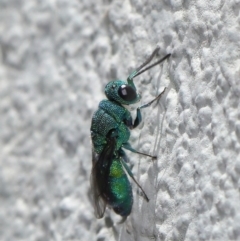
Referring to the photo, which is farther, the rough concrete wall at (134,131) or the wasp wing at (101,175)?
the wasp wing at (101,175)

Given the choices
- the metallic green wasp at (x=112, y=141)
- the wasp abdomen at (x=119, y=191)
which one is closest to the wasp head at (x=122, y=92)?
the metallic green wasp at (x=112, y=141)

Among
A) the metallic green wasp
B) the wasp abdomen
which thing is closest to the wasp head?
the metallic green wasp

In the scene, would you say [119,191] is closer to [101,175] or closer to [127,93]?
[101,175]

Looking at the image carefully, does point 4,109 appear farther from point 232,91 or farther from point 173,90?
point 232,91

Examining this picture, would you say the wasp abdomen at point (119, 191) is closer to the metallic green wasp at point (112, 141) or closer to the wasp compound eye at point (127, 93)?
the metallic green wasp at point (112, 141)

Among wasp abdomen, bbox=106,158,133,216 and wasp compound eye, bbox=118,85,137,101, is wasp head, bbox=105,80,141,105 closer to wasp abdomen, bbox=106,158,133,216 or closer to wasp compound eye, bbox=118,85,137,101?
wasp compound eye, bbox=118,85,137,101

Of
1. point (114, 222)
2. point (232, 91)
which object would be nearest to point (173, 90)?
point (232, 91)

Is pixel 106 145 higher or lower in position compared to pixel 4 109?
lower

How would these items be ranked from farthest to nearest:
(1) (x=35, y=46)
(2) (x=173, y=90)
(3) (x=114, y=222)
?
(1) (x=35, y=46) → (3) (x=114, y=222) → (2) (x=173, y=90)
